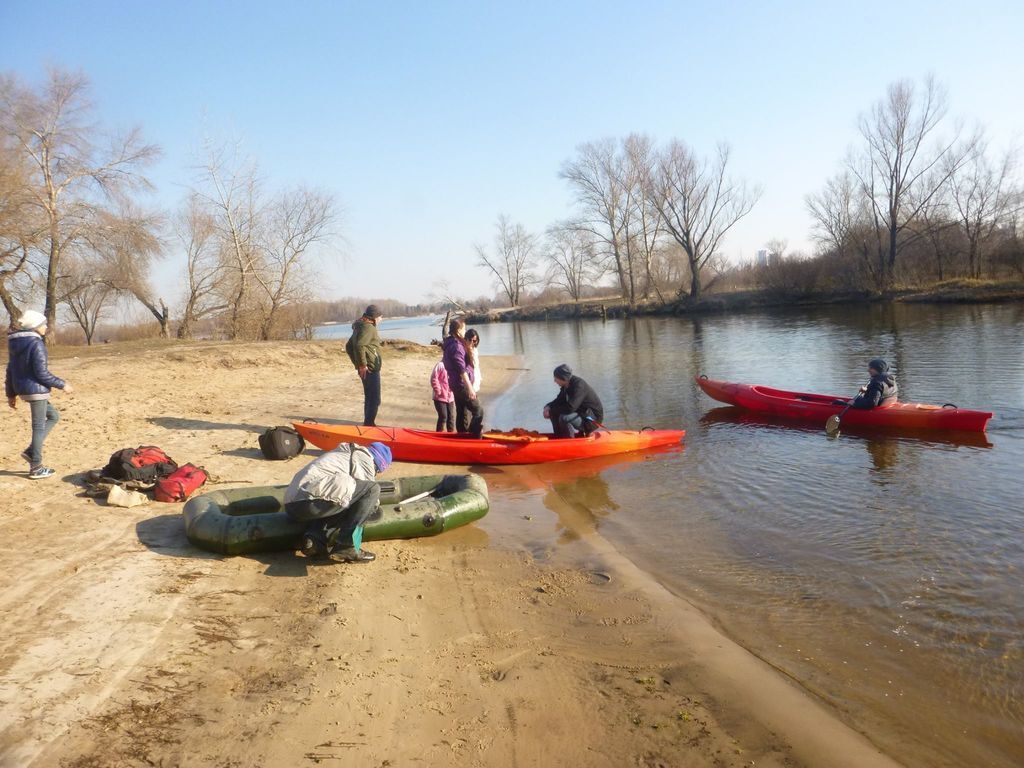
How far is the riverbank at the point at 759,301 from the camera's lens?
107ft

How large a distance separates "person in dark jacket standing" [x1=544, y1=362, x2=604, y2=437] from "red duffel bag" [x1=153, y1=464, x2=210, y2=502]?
4756mm

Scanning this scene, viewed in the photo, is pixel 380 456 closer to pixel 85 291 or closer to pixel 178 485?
pixel 178 485

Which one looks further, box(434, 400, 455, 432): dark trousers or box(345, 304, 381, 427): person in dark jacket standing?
box(434, 400, 455, 432): dark trousers

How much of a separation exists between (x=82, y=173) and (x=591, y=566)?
2064 centimetres

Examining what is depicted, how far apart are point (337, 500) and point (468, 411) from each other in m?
4.77

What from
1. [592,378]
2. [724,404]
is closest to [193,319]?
[592,378]

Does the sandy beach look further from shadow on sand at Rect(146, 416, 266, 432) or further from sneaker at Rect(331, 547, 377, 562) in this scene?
shadow on sand at Rect(146, 416, 266, 432)

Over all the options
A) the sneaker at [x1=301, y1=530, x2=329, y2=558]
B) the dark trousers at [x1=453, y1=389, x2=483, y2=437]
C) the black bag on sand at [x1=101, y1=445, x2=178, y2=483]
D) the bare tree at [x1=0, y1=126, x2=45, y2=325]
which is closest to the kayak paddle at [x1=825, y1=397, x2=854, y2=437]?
the dark trousers at [x1=453, y1=389, x2=483, y2=437]

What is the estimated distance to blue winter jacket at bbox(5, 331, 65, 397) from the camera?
5.89 m

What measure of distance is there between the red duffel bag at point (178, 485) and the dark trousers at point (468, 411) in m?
3.69

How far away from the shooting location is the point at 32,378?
5.94 m

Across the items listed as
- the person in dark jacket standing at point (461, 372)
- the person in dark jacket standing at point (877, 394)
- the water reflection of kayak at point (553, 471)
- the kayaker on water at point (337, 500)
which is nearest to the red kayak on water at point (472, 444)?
the water reflection of kayak at point (553, 471)

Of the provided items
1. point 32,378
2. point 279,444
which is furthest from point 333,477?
point 32,378

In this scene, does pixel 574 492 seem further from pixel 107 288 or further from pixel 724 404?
pixel 107 288
